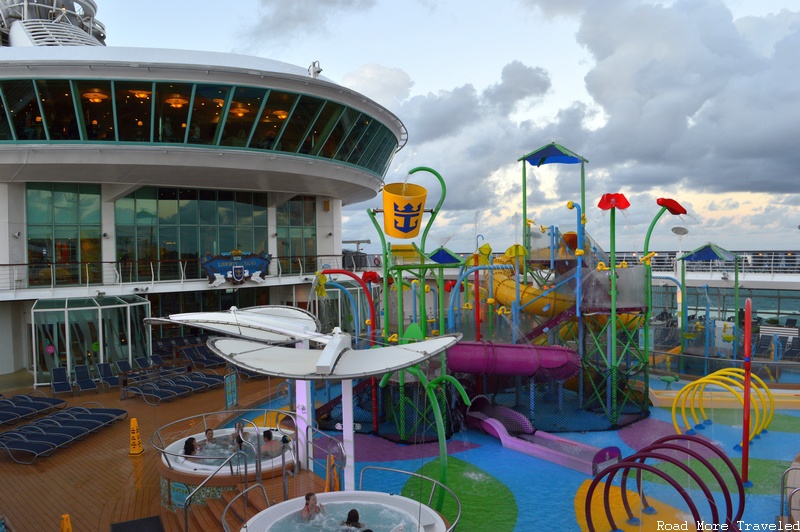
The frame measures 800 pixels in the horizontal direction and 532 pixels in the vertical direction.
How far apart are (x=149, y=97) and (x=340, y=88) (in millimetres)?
6726

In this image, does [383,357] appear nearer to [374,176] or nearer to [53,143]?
[53,143]

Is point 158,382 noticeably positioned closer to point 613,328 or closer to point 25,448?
point 25,448

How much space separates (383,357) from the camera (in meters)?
8.55

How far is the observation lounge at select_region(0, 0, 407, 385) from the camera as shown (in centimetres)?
1914

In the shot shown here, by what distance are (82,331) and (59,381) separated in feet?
9.13

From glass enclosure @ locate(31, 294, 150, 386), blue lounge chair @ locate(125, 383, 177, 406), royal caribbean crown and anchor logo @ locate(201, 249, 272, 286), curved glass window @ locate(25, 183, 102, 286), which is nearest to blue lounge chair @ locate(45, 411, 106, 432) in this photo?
blue lounge chair @ locate(125, 383, 177, 406)

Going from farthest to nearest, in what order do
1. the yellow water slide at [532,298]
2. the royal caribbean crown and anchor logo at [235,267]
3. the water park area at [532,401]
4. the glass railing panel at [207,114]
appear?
the royal caribbean crown and anchor logo at [235,267]
the glass railing panel at [207,114]
the yellow water slide at [532,298]
the water park area at [532,401]

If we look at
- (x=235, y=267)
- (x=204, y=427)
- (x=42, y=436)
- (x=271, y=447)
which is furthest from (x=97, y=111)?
(x=271, y=447)

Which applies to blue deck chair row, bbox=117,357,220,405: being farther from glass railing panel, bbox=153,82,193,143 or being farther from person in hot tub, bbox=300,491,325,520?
person in hot tub, bbox=300,491,325,520

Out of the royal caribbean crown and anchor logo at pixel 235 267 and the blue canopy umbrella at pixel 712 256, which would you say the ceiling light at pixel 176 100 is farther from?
the blue canopy umbrella at pixel 712 256

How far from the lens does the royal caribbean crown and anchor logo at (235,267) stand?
74.3 feet

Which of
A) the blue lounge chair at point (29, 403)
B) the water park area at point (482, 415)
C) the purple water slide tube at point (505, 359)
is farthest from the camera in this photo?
the blue lounge chair at point (29, 403)

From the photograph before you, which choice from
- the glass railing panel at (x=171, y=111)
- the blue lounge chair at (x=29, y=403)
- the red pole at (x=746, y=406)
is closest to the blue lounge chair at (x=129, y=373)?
the blue lounge chair at (x=29, y=403)

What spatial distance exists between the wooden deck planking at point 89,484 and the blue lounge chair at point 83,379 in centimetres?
306
